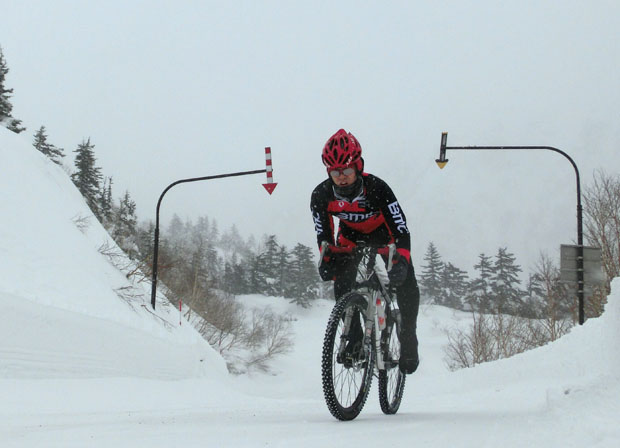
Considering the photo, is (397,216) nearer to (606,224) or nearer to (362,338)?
(362,338)

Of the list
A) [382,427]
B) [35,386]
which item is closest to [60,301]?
[35,386]

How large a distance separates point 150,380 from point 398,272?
8396 millimetres

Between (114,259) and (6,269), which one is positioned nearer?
(6,269)

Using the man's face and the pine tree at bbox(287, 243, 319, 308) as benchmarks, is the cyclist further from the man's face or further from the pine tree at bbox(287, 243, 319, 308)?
the pine tree at bbox(287, 243, 319, 308)

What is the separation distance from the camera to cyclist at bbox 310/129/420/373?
162 inches

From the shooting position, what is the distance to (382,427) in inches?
126

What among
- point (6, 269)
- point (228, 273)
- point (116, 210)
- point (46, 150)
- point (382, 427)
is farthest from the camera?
point (228, 273)

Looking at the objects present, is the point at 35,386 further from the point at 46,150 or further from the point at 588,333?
the point at 46,150

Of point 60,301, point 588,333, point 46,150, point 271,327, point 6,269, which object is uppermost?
point 46,150

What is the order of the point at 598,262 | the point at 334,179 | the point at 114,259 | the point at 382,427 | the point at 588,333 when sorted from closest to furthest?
the point at 382,427, the point at 334,179, the point at 588,333, the point at 598,262, the point at 114,259

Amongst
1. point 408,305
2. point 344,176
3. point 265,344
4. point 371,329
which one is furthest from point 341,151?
point 265,344

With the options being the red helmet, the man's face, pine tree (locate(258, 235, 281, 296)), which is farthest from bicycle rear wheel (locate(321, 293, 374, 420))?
pine tree (locate(258, 235, 281, 296))

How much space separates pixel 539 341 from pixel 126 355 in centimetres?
3417

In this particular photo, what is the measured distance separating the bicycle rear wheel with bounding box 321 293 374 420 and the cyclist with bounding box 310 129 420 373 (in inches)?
5.5
